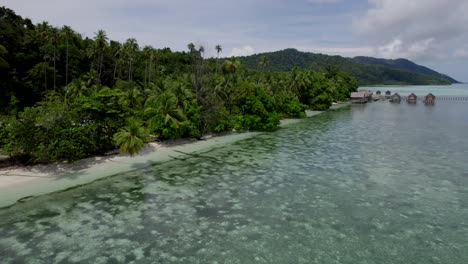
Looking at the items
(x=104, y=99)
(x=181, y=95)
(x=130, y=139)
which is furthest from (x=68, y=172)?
(x=181, y=95)

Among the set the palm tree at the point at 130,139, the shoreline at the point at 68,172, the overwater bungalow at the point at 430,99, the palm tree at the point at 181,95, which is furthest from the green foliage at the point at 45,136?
the overwater bungalow at the point at 430,99

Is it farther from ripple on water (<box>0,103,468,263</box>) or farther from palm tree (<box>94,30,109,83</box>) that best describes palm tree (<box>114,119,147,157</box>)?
palm tree (<box>94,30,109,83</box>)

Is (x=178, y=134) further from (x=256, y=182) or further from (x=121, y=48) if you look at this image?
(x=121, y=48)

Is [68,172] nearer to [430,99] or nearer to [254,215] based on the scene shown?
[254,215]

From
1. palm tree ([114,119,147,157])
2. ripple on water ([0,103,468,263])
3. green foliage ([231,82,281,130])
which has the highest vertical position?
green foliage ([231,82,281,130])

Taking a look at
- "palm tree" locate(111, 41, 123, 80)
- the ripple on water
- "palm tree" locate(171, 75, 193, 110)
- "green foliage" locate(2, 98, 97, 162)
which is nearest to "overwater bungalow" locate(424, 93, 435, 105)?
the ripple on water

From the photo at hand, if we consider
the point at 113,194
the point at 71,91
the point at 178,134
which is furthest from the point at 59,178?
the point at 71,91

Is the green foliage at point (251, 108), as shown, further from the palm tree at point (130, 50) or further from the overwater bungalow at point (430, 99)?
the overwater bungalow at point (430, 99)
